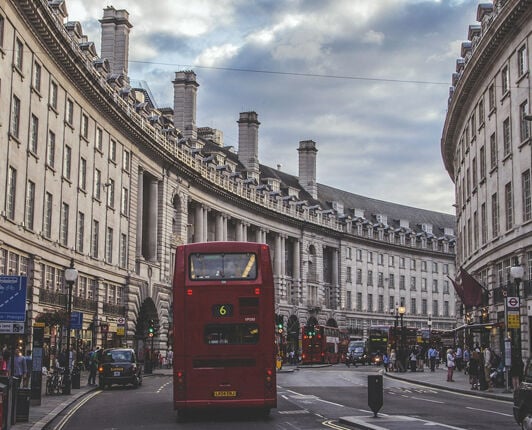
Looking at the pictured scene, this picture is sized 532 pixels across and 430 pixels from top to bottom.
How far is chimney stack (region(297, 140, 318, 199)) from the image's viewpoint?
119 metres

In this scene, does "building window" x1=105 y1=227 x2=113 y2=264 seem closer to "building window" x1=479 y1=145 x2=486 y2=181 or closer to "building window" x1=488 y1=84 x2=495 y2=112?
"building window" x1=479 y1=145 x2=486 y2=181

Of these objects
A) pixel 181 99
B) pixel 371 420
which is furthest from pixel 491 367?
pixel 181 99

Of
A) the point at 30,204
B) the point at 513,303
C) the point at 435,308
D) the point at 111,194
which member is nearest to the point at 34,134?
the point at 30,204

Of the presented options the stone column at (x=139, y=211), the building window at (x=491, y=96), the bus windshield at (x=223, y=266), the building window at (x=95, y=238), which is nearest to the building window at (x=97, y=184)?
the building window at (x=95, y=238)

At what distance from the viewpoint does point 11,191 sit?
43.4 m

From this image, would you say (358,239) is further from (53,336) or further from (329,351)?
(53,336)

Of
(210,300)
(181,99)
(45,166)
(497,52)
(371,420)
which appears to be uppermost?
(181,99)

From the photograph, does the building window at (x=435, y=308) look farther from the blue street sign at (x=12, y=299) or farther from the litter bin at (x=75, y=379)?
the blue street sign at (x=12, y=299)

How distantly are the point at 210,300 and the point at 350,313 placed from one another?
97941 millimetres

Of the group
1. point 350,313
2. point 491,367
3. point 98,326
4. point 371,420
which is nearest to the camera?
point 371,420

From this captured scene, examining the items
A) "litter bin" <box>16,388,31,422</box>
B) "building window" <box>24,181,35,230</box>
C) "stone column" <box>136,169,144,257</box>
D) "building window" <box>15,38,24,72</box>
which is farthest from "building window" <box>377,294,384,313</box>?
"litter bin" <box>16,388,31,422</box>

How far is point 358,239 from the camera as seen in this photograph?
123 m

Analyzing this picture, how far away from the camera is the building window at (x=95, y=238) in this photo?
5838 cm

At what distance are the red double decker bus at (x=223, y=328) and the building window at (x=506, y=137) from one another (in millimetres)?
26557
